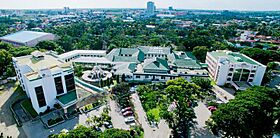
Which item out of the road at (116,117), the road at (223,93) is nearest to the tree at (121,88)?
the road at (116,117)

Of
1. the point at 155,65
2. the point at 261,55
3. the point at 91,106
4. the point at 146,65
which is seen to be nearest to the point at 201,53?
the point at 261,55

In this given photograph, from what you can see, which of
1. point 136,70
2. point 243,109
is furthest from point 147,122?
Result: point 136,70

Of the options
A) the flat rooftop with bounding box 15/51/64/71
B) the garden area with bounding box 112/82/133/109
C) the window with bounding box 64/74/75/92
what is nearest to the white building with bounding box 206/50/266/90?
the garden area with bounding box 112/82/133/109

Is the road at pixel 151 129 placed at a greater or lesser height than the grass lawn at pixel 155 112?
lesser

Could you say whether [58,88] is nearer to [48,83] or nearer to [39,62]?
[48,83]

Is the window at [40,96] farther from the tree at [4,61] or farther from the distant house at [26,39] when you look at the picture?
the distant house at [26,39]

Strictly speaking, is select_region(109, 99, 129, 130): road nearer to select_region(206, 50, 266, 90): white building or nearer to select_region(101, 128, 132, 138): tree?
select_region(101, 128, 132, 138): tree

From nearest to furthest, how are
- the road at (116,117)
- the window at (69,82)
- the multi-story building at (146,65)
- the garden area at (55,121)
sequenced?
the garden area at (55,121) < the road at (116,117) < the window at (69,82) < the multi-story building at (146,65)

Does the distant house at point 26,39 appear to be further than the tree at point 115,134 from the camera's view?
Yes
